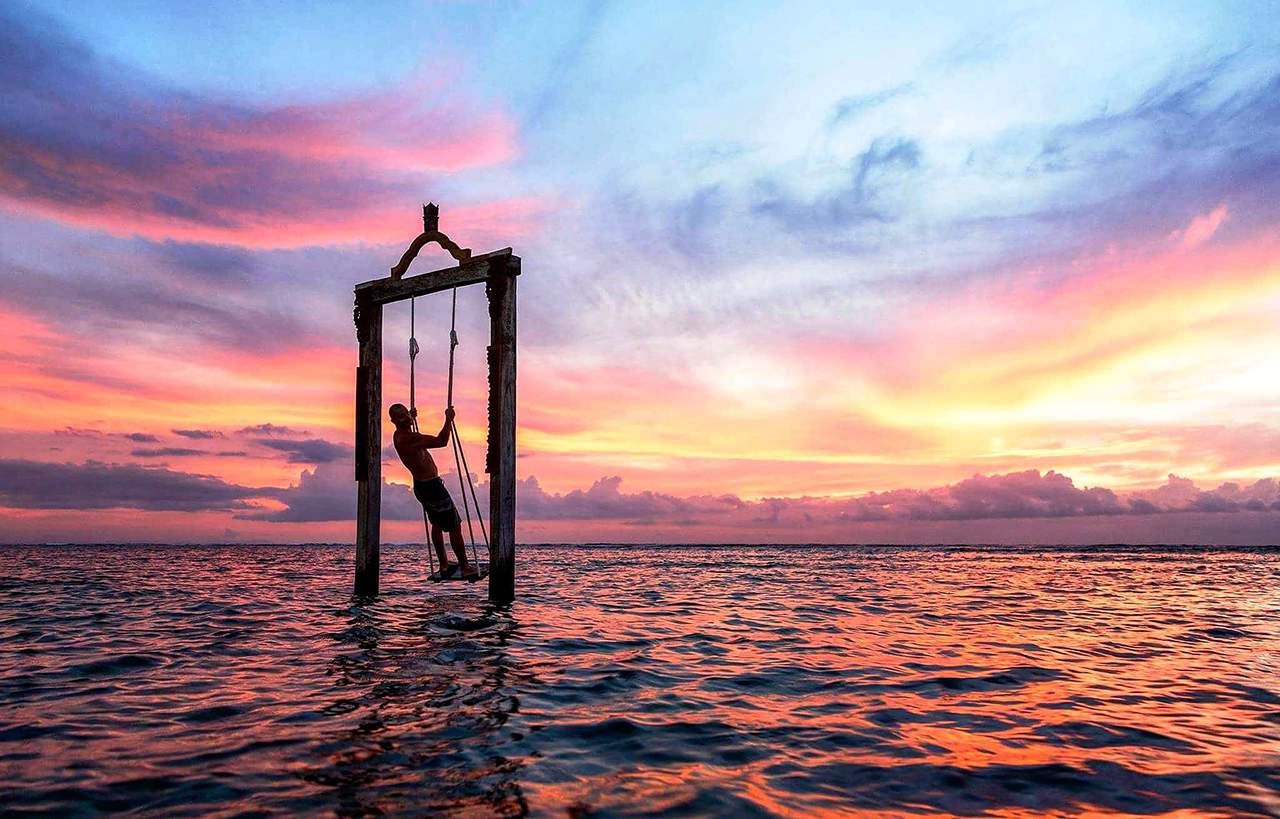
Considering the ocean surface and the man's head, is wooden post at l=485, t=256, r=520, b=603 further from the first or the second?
the man's head

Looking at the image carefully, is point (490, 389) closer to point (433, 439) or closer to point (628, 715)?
point (433, 439)

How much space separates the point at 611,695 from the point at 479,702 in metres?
1.24

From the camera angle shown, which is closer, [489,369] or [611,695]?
[611,695]

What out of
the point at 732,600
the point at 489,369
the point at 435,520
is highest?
the point at 489,369

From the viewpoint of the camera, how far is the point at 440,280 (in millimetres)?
13617

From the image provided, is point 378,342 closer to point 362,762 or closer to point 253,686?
point 253,686

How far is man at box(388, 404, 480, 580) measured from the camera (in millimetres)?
13420

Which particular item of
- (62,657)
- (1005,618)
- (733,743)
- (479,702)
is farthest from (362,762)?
(1005,618)

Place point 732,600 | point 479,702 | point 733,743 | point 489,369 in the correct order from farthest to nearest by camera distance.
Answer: point 732,600
point 489,369
point 479,702
point 733,743

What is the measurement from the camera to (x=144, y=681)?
7.18 metres

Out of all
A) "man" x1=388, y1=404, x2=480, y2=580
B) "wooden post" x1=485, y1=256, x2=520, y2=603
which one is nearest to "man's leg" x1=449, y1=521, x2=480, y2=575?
"man" x1=388, y1=404, x2=480, y2=580

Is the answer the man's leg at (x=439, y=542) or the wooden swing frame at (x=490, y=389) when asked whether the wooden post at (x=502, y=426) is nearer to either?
the wooden swing frame at (x=490, y=389)

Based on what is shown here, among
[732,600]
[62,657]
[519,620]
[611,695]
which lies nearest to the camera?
[611,695]

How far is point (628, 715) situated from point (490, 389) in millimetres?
7732
